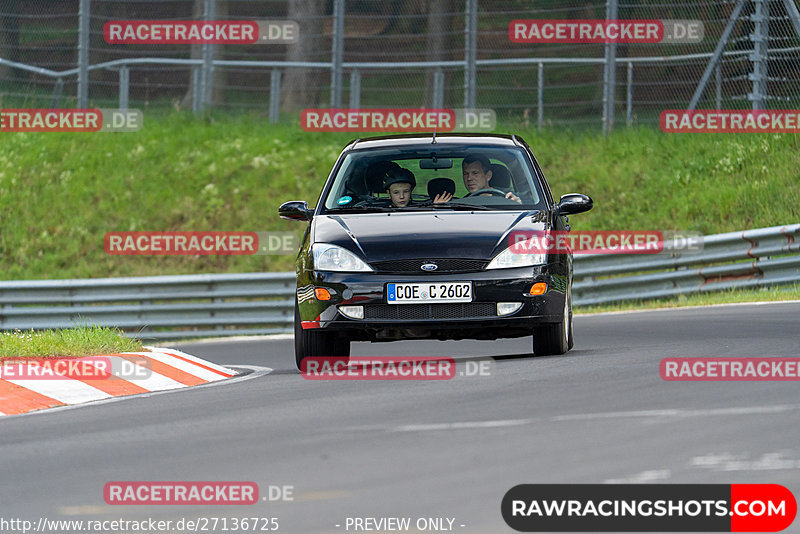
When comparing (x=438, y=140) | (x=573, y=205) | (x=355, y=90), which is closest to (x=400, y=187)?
(x=438, y=140)

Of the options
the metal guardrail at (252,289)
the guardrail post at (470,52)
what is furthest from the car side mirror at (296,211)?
the guardrail post at (470,52)

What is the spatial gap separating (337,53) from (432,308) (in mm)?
14571

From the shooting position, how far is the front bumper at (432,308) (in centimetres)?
941

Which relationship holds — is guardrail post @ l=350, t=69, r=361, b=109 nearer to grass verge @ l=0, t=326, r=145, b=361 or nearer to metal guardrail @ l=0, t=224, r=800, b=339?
metal guardrail @ l=0, t=224, r=800, b=339

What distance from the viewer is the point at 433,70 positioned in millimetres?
23906

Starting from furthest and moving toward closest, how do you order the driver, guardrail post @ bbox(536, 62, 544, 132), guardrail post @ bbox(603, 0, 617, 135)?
guardrail post @ bbox(536, 62, 544, 132)
guardrail post @ bbox(603, 0, 617, 135)
the driver

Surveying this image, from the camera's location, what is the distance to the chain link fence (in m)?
21.2

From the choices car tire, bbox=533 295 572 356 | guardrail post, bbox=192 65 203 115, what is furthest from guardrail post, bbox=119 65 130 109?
car tire, bbox=533 295 572 356

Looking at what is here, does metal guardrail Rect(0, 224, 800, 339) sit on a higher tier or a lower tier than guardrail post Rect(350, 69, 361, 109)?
lower

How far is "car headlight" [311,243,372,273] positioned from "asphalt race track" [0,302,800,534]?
2.51 ft

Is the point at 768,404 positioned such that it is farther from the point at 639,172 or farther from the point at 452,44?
the point at 452,44

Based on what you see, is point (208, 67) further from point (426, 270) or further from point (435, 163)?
point (426, 270)

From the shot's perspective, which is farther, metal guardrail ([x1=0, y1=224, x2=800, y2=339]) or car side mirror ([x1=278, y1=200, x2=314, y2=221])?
metal guardrail ([x1=0, y1=224, x2=800, y2=339])

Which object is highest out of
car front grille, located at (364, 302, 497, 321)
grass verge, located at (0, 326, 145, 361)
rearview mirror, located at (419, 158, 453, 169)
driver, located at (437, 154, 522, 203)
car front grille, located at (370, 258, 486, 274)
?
rearview mirror, located at (419, 158, 453, 169)
